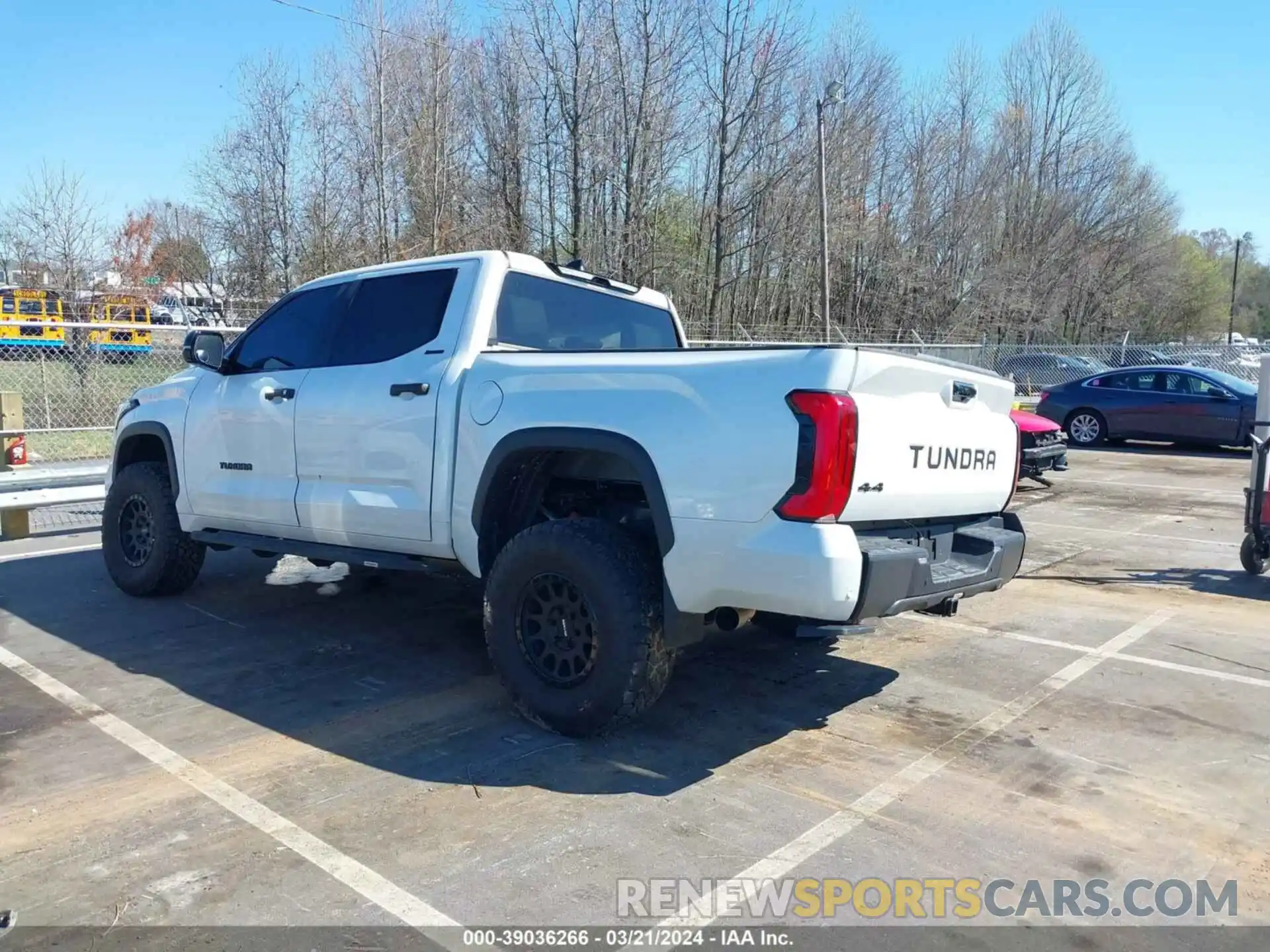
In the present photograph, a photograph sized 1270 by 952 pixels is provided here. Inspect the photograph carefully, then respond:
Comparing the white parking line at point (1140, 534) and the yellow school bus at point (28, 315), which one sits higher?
the yellow school bus at point (28, 315)

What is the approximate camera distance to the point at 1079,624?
6.26 metres

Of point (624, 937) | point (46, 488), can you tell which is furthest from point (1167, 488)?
point (46, 488)

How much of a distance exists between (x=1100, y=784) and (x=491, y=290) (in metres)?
3.43

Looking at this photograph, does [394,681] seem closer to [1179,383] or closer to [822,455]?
[822,455]

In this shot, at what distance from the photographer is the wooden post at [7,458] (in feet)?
28.6

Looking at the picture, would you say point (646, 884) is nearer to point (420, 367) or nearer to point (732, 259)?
point (420, 367)

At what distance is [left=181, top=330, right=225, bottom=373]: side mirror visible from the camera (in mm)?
5867

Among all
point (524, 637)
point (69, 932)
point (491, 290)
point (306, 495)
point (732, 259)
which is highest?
point (732, 259)

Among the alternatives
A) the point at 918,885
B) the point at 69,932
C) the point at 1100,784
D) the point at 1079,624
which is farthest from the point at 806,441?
the point at 1079,624

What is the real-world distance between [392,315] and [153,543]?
2506 millimetres

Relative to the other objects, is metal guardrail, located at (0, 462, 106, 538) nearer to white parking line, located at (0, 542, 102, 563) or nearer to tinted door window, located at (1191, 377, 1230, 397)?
white parking line, located at (0, 542, 102, 563)

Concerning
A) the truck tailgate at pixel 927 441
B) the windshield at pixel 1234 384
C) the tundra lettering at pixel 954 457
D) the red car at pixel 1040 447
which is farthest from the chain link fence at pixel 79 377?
the tundra lettering at pixel 954 457

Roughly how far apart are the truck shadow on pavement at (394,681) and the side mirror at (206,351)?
5.13ft

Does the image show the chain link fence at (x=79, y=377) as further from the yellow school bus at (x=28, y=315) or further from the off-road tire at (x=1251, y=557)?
the off-road tire at (x=1251, y=557)
